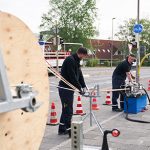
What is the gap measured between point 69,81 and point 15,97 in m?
5.33

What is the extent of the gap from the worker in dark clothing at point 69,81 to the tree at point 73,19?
66620 millimetres

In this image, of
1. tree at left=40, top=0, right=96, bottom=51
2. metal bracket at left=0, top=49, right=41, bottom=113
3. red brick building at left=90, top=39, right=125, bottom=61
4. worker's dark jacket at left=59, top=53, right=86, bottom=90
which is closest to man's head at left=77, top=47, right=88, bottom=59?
worker's dark jacket at left=59, top=53, right=86, bottom=90

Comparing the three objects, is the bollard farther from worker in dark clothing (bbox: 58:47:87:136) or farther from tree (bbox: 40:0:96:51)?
tree (bbox: 40:0:96:51)

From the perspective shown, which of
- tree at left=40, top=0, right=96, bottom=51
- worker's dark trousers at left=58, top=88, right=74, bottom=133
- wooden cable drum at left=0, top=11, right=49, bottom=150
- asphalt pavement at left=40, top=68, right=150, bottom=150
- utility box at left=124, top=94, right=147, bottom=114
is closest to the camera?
wooden cable drum at left=0, top=11, right=49, bottom=150

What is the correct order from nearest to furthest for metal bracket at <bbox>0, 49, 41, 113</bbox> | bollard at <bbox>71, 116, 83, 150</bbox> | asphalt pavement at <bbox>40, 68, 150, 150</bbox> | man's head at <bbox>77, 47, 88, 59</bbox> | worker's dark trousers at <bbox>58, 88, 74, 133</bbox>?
metal bracket at <bbox>0, 49, 41, 113</bbox>, bollard at <bbox>71, 116, 83, 150</bbox>, asphalt pavement at <bbox>40, 68, 150, 150</bbox>, man's head at <bbox>77, 47, 88, 59</bbox>, worker's dark trousers at <bbox>58, 88, 74, 133</bbox>

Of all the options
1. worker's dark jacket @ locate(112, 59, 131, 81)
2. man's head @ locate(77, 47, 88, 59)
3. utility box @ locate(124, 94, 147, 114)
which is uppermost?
man's head @ locate(77, 47, 88, 59)

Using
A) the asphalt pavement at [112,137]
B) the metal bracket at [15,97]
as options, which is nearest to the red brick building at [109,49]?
the asphalt pavement at [112,137]

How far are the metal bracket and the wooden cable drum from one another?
0.59 ft

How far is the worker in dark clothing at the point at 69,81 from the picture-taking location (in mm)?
→ 7570

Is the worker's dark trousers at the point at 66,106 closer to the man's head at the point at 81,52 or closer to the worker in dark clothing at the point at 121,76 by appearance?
the man's head at the point at 81,52

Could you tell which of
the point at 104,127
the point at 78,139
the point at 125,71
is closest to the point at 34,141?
the point at 78,139

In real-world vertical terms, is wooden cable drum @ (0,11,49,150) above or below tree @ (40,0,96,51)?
below

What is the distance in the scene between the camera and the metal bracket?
225cm

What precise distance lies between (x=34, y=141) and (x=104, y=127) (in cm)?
606
